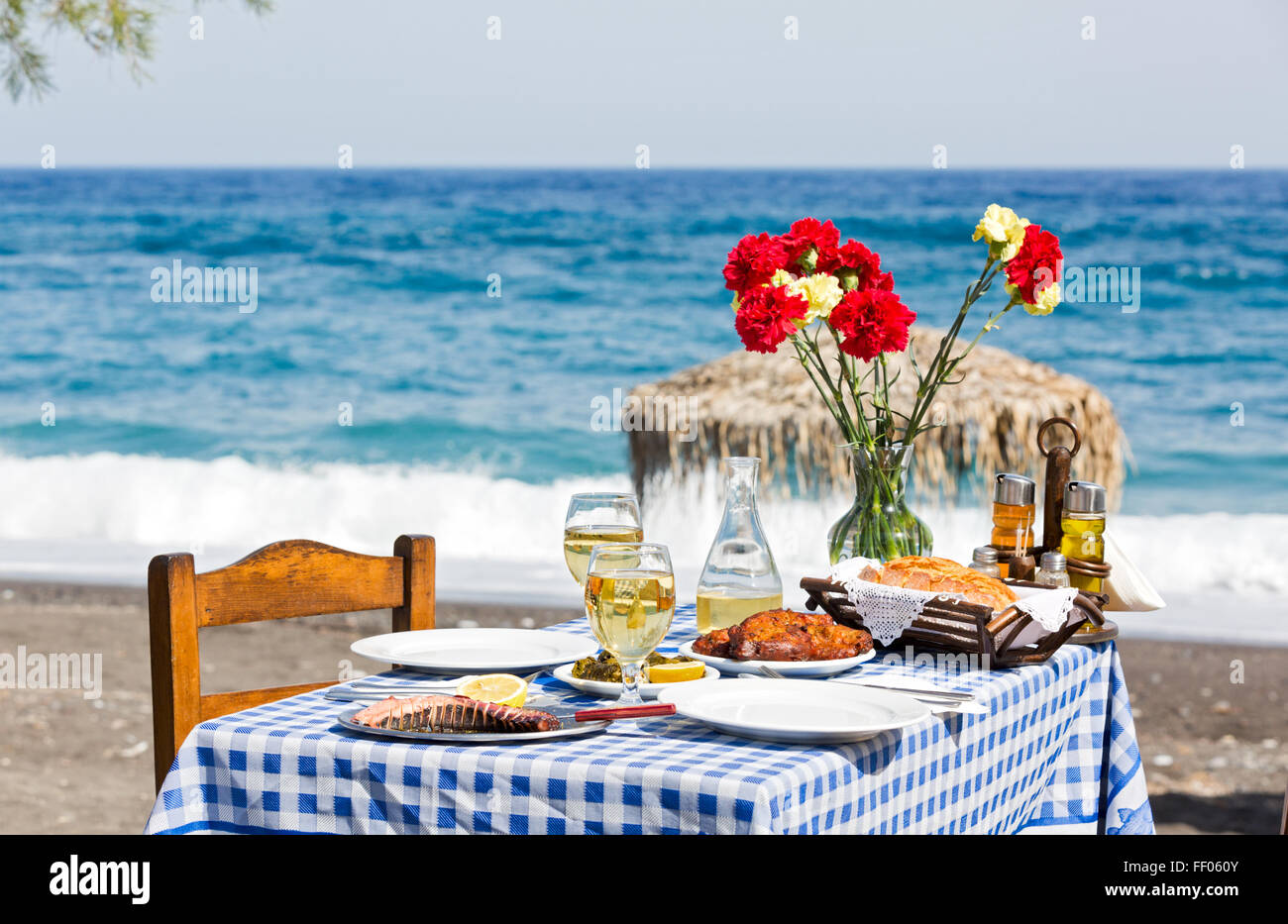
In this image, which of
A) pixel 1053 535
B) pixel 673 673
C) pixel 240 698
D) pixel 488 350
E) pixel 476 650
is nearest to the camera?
pixel 673 673

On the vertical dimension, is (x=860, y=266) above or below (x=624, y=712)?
above

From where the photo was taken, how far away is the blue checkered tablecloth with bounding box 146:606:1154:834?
1416 millimetres

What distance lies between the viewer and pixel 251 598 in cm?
221

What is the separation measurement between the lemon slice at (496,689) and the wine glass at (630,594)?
0.16 meters

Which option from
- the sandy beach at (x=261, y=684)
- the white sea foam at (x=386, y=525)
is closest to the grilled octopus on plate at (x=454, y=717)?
the sandy beach at (x=261, y=684)

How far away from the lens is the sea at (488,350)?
41.1 feet

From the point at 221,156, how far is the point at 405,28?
17.5 ft

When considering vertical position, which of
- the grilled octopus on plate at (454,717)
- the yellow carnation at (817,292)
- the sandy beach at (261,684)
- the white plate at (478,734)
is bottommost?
the sandy beach at (261,684)

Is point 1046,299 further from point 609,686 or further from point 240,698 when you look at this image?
point 240,698

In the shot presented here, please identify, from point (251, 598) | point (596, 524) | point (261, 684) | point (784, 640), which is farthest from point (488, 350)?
point (784, 640)

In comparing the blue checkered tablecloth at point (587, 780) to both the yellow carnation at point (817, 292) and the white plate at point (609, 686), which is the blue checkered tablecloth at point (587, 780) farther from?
the yellow carnation at point (817, 292)

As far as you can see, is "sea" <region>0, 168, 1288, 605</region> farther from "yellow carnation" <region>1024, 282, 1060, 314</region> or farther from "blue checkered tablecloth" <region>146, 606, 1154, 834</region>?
"blue checkered tablecloth" <region>146, 606, 1154, 834</region>

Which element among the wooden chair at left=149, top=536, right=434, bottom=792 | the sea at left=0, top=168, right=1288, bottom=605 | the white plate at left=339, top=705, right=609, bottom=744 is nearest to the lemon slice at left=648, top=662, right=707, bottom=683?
the white plate at left=339, top=705, right=609, bottom=744

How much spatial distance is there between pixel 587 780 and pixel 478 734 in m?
0.16
